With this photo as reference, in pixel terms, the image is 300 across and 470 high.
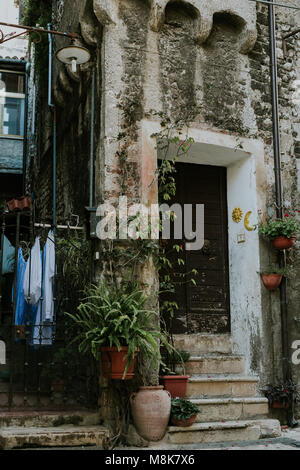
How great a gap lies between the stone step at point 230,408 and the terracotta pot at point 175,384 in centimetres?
20

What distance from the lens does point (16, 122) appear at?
1443 cm

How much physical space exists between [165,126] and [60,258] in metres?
2.21

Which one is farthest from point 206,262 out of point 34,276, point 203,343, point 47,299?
point 34,276

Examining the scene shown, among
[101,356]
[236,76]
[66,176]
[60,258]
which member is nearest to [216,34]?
[236,76]

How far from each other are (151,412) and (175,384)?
636 mm

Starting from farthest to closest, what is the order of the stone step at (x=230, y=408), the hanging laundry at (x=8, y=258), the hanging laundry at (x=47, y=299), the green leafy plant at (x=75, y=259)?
1. the hanging laundry at (x=8, y=258)
2. the green leafy plant at (x=75, y=259)
3. the hanging laundry at (x=47, y=299)
4. the stone step at (x=230, y=408)

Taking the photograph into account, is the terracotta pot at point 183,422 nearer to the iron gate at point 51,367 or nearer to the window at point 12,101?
the iron gate at point 51,367

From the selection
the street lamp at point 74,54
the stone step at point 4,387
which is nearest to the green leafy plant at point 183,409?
the stone step at point 4,387

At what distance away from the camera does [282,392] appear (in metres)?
6.76

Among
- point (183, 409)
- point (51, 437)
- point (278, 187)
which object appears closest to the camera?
point (51, 437)

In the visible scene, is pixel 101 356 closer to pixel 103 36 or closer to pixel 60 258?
pixel 60 258

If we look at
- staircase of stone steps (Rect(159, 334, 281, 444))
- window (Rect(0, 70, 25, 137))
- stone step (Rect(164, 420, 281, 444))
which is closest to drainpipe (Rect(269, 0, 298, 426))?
staircase of stone steps (Rect(159, 334, 281, 444))

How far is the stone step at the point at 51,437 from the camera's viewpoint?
5.15m

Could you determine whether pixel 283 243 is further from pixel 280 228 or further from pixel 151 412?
pixel 151 412
